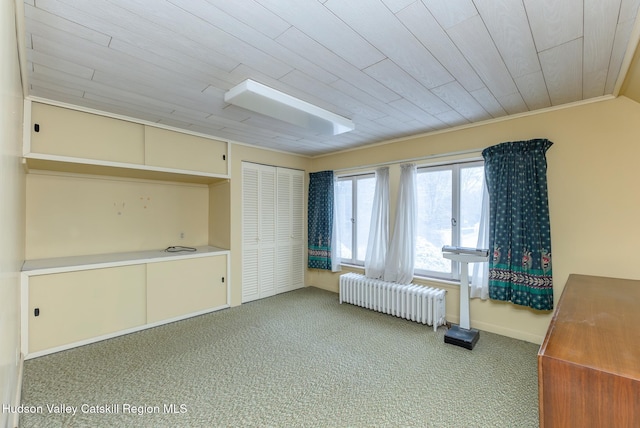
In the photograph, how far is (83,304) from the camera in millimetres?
2758

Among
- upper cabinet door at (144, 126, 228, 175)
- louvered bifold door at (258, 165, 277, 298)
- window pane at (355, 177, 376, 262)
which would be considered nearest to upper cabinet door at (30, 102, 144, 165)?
upper cabinet door at (144, 126, 228, 175)

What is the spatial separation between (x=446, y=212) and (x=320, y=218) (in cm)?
197

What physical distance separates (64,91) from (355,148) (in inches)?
131

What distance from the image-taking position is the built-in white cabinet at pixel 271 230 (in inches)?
162

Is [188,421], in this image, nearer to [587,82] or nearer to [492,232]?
[492,232]

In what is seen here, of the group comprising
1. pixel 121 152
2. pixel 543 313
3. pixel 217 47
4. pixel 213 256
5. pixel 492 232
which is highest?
pixel 217 47

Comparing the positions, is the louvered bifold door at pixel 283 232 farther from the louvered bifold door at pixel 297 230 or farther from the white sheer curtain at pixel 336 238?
the white sheer curtain at pixel 336 238

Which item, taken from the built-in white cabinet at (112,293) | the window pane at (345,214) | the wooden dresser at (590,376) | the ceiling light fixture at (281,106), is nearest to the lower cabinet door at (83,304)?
the built-in white cabinet at (112,293)

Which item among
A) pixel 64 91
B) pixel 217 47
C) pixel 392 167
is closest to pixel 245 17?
pixel 217 47

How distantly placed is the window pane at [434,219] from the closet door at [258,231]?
2.21m

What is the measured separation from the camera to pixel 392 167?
12.7 feet

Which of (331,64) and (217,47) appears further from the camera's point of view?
(331,64)

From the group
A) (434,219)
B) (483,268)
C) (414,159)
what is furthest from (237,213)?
(483,268)

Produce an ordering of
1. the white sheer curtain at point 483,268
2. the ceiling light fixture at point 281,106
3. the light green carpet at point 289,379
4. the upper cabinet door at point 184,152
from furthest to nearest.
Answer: the upper cabinet door at point 184,152 < the white sheer curtain at point 483,268 < the ceiling light fixture at point 281,106 < the light green carpet at point 289,379
